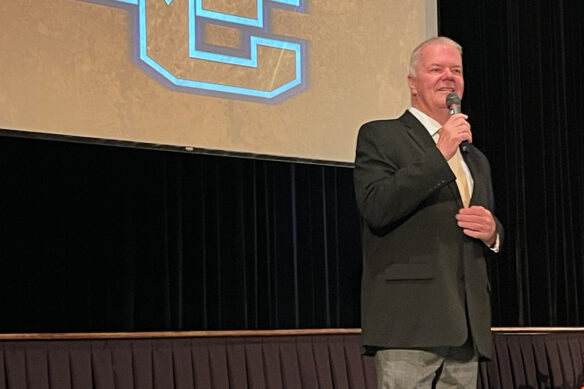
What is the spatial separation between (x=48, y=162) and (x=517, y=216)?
247cm

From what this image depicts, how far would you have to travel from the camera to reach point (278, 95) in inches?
155

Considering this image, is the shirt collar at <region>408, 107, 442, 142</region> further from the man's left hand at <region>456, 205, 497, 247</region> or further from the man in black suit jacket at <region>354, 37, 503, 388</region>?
the man's left hand at <region>456, 205, 497, 247</region>

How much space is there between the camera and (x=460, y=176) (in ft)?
7.79

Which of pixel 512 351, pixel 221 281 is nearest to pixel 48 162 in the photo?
pixel 221 281

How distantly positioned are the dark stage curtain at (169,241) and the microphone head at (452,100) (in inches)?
68.0

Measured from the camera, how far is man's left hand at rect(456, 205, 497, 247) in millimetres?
2193

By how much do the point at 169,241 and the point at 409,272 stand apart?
1.74 metres

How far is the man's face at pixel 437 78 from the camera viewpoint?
7.70ft

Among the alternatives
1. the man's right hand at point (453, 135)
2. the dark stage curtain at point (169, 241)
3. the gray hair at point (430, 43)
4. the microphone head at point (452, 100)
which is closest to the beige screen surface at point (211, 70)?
the dark stage curtain at point (169, 241)

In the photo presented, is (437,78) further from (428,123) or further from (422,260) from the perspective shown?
(422,260)

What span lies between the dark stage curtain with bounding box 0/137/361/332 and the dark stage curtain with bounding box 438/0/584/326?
95 cm

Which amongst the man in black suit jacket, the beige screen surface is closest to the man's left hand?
the man in black suit jacket

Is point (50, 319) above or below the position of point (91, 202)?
below

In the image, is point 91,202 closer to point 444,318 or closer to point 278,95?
point 278,95
